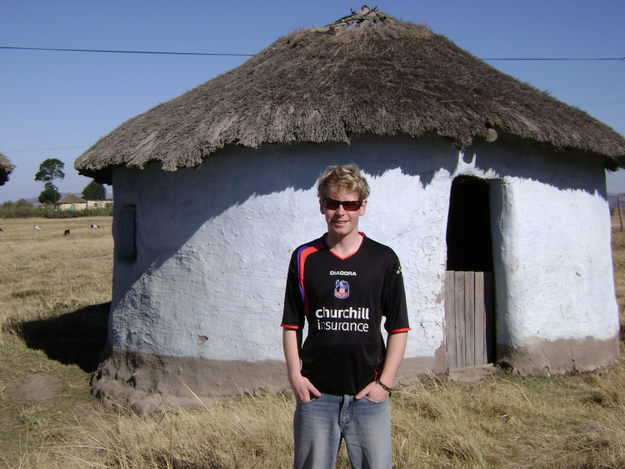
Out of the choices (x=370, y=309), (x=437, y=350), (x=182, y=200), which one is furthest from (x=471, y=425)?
(x=182, y=200)

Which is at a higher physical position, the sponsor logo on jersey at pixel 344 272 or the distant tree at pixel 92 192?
the distant tree at pixel 92 192

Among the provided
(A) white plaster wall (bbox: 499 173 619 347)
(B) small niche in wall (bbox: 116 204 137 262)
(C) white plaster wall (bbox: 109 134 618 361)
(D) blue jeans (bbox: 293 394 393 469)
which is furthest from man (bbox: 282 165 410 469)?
(B) small niche in wall (bbox: 116 204 137 262)

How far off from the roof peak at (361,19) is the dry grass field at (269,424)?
4507mm

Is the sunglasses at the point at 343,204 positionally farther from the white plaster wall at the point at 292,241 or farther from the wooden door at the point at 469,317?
the wooden door at the point at 469,317

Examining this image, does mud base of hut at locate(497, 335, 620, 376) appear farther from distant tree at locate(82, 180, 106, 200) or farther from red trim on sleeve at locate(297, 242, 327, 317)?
distant tree at locate(82, 180, 106, 200)

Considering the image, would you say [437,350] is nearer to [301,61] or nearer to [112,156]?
[301,61]

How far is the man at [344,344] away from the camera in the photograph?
86.4 inches

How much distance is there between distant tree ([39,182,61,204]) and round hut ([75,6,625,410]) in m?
73.9

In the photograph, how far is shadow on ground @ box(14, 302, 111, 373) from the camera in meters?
6.80

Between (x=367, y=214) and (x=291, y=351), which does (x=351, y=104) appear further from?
(x=291, y=351)

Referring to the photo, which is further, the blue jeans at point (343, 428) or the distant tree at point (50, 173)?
the distant tree at point (50, 173)

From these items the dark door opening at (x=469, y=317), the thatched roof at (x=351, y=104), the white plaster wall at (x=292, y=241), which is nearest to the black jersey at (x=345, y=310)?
the thatched roof at (x=351, y=104)

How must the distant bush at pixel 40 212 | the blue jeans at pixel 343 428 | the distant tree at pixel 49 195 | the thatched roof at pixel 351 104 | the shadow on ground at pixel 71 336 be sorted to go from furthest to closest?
the distant tree at pixel 49 195 < the distant bush at pixel 40 212 < the shadow on ground at pixel 71 336 < the thatched roof at pixel 351 104 < the blue jeans at pixel 343 428

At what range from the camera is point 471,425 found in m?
4.10
